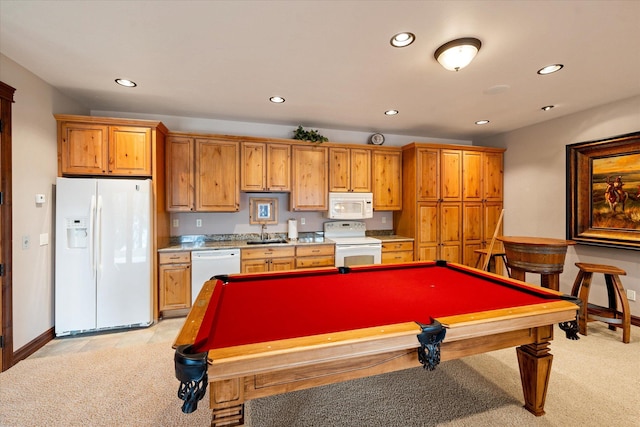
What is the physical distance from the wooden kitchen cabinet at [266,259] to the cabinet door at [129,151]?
1.52 m

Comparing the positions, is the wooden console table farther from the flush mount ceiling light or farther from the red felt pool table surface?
the flush mount ceiling light

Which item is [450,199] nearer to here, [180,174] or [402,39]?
[402,39]

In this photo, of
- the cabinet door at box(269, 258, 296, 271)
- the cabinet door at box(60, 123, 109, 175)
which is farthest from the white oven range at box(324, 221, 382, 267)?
the cabinet door at box(60, 123, 109, 175)

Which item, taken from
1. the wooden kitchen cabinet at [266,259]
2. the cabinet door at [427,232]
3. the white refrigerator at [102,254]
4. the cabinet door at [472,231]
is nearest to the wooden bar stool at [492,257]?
the cabinet door at [472,231]

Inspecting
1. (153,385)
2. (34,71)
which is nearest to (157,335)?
(153,385)

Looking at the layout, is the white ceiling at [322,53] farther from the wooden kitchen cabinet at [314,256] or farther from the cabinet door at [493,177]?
the wooden kitchen cabinet at [314,256]

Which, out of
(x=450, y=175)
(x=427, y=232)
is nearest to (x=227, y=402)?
(x=427, y=232)

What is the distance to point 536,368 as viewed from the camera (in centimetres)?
163

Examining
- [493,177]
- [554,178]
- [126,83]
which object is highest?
[126,83]

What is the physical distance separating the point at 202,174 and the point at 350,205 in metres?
2.17

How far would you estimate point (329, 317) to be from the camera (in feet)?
4.56

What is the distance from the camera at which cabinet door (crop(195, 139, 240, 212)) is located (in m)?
3.62

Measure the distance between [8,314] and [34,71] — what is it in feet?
7.10

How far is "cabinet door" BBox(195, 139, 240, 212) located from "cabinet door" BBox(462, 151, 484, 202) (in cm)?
355
